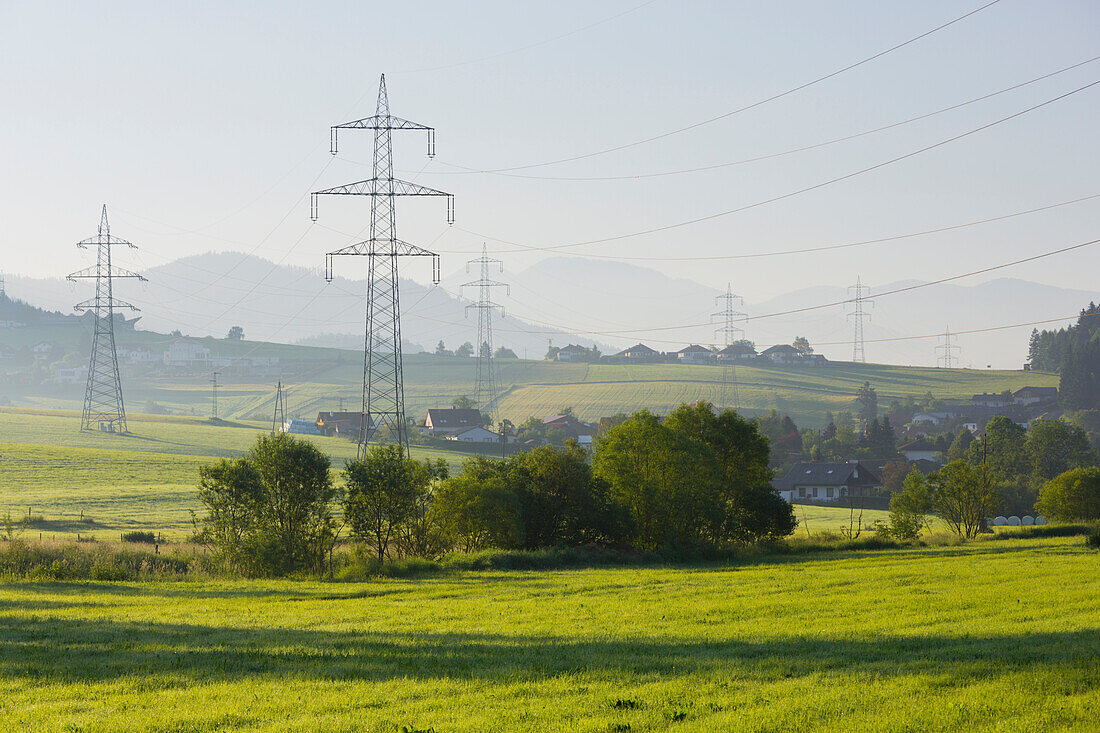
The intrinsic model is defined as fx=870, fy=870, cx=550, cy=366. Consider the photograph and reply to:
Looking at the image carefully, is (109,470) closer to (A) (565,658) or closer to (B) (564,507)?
(B) (564,507)

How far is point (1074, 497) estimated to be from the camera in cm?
7456

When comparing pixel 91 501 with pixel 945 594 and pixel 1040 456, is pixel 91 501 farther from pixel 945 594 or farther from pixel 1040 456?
pixel 1040 456

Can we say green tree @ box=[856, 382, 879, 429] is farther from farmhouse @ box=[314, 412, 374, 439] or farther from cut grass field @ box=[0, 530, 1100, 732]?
cut grass field @ box=[0, 530, 1100, 732]

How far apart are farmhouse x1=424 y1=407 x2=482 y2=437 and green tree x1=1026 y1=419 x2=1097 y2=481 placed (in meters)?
91.1

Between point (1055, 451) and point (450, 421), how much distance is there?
97.9 meters

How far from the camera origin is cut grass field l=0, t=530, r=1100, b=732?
38.5 ft

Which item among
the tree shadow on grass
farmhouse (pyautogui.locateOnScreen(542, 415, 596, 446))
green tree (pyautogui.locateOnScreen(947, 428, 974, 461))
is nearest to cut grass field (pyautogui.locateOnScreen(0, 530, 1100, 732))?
the tree shadow on grass

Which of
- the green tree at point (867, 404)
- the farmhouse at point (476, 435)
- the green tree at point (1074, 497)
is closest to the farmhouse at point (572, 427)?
the farmhouse at point (476, 435)

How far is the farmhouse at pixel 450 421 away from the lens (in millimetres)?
158750

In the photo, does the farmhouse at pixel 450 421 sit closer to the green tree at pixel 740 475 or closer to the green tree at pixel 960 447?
the green tree at pixel 960 447

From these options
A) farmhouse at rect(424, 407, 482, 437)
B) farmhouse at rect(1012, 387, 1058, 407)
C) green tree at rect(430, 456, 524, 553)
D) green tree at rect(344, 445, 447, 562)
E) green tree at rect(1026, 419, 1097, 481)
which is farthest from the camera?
farmhouse at rect(1012, 387, 1058, 407)

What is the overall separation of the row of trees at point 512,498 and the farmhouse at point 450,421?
103838 millimetres

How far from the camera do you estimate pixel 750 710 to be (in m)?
12.0

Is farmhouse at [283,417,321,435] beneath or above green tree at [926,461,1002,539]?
above
